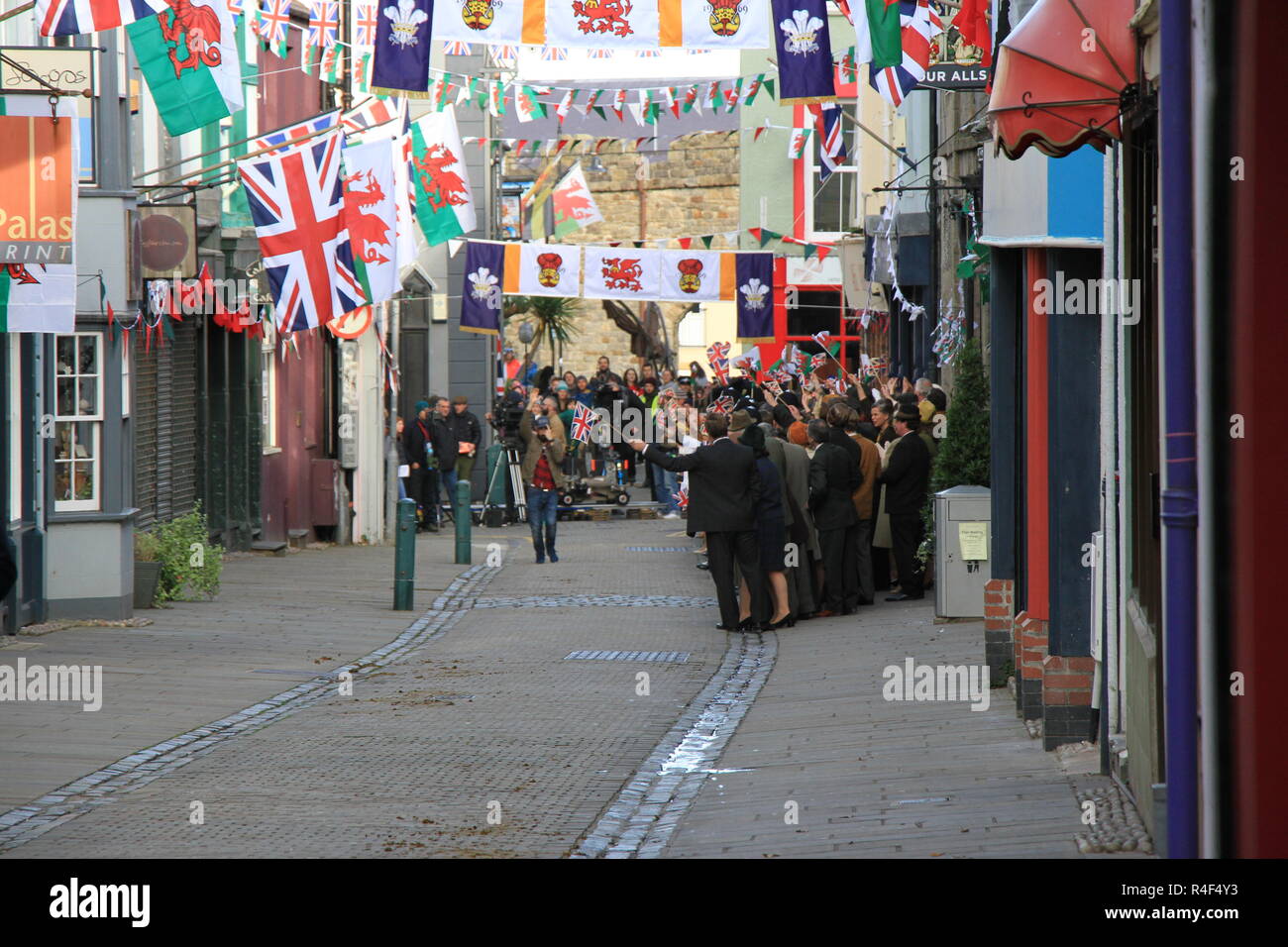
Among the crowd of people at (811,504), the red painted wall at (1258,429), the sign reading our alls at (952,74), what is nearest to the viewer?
the red painted wall at (1258,429)

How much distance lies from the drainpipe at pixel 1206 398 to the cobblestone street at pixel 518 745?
6.57ft

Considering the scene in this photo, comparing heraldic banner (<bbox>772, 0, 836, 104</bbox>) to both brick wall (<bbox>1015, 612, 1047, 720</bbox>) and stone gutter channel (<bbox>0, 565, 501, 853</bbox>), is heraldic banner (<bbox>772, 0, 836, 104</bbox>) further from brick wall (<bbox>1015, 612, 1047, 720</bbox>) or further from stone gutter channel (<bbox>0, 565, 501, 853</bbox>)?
brick wall (<bbox>1015, 612, 1047, 720</bbox>)

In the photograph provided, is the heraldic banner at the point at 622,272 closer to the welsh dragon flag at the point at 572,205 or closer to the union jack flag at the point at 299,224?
the welsh dragon flag at the point at 572,205

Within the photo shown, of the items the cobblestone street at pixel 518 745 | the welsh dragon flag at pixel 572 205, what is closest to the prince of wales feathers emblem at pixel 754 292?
the welsh dragon flag at pixel 572 205

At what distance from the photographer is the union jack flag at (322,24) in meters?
21.2

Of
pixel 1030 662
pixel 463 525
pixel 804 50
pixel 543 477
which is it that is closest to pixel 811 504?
pixel 804 50

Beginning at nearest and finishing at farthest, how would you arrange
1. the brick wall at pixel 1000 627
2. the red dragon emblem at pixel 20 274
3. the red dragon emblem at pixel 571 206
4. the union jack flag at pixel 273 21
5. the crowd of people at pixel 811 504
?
1. the brick wall at pixel 1000 627
2. the red dragon emblem at pixel 20 274
3. the crowd of people at pixel 811 504
4. the union jack flag at pixel 273 21
5. the red dragon emblem at pixel 571 206

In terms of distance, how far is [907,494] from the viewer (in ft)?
56.3

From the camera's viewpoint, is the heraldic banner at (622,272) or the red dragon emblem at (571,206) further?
the red dragon emblem at (571,206)

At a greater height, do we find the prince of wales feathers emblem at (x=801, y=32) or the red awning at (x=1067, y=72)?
the prince of wales feathers emblem at (x=801, y=32)

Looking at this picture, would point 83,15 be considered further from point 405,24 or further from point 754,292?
point 754,292

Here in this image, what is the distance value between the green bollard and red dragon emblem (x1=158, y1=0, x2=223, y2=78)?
8692mm

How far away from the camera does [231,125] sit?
74.1ft

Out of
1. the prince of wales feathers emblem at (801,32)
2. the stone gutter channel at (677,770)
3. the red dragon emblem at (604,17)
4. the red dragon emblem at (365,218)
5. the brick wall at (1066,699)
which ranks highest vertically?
the red dragon emblem at (604,17)
